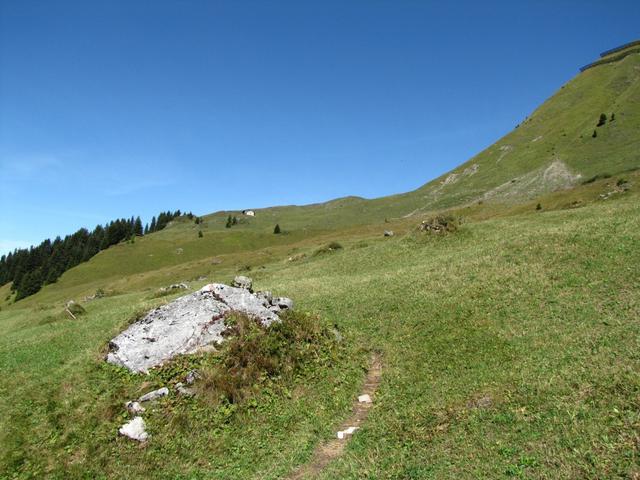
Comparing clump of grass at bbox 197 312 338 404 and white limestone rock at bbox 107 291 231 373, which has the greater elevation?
white limestone rock at bbox 107 291 231 373

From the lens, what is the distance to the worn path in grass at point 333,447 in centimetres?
1302

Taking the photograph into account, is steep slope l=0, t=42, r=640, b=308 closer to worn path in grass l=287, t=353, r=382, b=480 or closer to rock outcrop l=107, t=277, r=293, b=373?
rock outcrop l=107, t=277, r=293, b=373

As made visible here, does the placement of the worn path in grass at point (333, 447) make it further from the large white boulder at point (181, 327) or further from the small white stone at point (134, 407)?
the small white stone at point (134, 407)

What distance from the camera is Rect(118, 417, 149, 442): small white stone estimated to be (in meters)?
15.3

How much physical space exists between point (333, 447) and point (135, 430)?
288 inches

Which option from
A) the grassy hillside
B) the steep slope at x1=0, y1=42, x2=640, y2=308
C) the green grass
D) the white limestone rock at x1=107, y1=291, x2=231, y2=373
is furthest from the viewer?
the steep slope at x1=0, y1=42, x2=640, y2=308

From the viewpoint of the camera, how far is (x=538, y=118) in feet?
553

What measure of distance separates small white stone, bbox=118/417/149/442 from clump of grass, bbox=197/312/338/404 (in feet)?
8.02

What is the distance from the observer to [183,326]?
21109mm

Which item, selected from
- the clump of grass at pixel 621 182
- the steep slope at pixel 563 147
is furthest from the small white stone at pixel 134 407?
the steep slope at pixel 563 147

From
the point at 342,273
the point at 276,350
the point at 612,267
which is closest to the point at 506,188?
the point at 342,273

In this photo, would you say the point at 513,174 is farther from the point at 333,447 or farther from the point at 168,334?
the point at 333,447

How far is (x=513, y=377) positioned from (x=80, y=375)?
17.9 metres

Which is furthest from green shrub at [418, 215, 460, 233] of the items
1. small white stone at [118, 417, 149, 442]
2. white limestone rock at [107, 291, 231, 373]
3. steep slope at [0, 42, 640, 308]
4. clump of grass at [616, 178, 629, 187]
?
steep slope at [0, 42, 640, 308]
